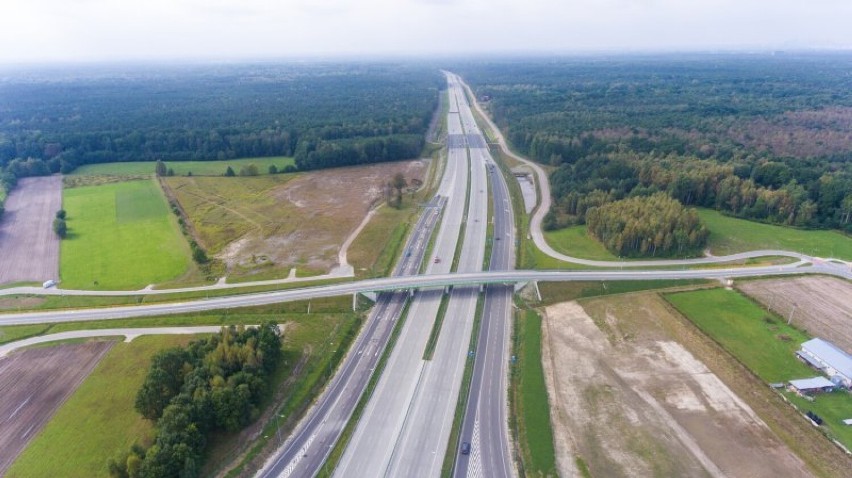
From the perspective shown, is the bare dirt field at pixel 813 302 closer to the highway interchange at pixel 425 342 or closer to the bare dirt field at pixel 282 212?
the highway interchange at pixel 425 342

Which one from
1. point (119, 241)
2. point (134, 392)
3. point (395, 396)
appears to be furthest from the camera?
point (119, 241)

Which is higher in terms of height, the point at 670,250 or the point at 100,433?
the point at 670,250

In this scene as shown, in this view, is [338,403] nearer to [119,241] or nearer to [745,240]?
[119,241]

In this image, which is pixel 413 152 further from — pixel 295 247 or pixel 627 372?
pixel 627 372

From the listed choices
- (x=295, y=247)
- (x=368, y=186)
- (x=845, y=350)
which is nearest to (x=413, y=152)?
(x=368, y=186)

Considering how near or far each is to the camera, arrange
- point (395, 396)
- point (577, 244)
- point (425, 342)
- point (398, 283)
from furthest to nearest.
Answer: point (577, 244) → point (398, 283) → point (425, 342) → point (395, 396)

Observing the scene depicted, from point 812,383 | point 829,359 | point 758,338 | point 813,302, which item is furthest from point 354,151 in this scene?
point 812,383

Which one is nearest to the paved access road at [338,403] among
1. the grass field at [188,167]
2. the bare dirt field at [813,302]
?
the bare dirt field at [813,302]
